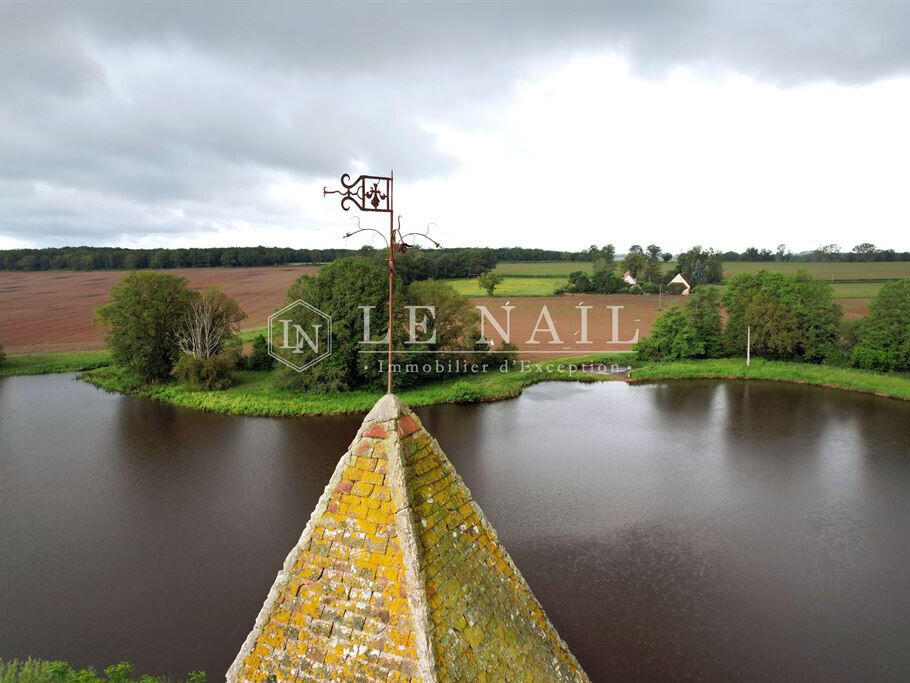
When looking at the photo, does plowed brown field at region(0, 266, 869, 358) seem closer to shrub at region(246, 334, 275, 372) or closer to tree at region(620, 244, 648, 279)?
tree at region(620, 244, 648, 279)

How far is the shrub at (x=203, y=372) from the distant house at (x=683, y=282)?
3772cm

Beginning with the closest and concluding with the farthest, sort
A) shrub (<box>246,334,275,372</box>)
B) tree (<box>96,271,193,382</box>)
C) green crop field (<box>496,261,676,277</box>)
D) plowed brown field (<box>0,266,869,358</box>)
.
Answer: tree (<box>96,271,193,382</box>) → shrub (<box>246,334,275,372</box>) → plowed brown field (<box>0,266,869,358</box>) → green crop field (<box>496,261,676,277</box>)

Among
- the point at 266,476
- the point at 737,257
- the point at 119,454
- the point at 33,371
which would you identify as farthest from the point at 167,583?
the point at 737,257

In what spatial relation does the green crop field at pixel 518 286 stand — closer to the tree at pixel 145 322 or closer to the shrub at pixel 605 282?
the shrub at pixel 605 282

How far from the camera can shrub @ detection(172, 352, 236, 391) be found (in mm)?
23922

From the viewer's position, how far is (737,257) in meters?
80.0

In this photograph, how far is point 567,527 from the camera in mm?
12492

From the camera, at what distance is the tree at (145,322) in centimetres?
2497

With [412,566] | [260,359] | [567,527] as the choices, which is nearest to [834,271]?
[260,359]

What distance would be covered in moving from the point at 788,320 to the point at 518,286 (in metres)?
24.5

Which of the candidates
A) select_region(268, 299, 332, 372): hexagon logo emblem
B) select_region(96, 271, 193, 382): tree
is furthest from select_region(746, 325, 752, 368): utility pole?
select_region(96, 271, 193, 382): tree

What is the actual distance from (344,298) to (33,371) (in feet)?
59.3

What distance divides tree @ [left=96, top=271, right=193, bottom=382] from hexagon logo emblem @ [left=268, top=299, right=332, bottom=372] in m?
5.90

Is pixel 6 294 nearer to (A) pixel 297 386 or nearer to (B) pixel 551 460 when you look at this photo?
(A) pixel 297 386
